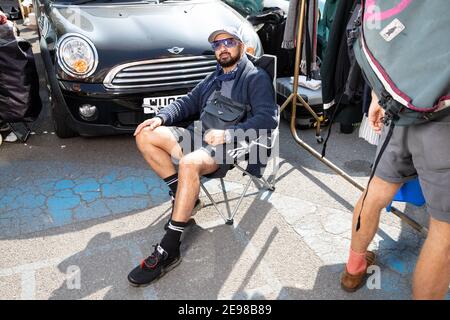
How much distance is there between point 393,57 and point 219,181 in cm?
200

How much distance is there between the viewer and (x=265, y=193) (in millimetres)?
3205

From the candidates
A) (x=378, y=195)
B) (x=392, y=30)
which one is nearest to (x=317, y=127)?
(x=378, y=195)

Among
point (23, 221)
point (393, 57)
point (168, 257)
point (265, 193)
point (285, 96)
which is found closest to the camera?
point (393, 57)

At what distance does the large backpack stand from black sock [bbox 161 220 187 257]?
1335mm

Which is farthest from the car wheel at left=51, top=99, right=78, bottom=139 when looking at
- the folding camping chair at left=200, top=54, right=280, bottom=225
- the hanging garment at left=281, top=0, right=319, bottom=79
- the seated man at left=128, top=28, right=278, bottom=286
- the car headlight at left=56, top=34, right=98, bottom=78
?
the hanging garment at left=281, top=0, right=319, bottom=79

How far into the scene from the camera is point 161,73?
3475mm

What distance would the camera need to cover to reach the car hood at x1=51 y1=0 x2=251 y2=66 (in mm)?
3422

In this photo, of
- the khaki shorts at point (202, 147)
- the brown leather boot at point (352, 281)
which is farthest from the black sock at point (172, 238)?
the brown leather boot at point (352, 281)

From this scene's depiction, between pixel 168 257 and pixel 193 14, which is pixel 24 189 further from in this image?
pixel 193 14

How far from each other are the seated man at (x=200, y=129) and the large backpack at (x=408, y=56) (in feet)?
3.29

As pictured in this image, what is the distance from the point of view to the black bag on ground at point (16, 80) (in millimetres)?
3627

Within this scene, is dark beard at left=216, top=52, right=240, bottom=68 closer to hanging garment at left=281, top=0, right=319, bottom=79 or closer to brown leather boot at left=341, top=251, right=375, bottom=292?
hanging garment at left=281, top=0, right=319, bottom=79

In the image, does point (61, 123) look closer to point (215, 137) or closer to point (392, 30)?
point (215, 137)

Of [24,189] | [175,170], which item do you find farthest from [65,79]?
[175,170]
